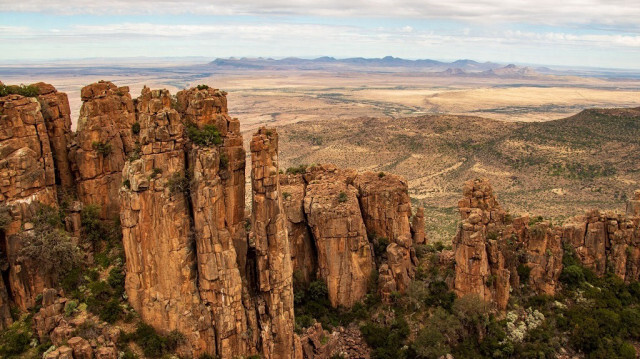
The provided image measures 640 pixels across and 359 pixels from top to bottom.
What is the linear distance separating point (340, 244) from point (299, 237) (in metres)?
4.11

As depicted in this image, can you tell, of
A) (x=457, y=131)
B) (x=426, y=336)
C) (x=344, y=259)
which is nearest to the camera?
(x=426, y=336)

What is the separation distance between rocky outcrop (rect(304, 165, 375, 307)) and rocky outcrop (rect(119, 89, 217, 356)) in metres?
14.7

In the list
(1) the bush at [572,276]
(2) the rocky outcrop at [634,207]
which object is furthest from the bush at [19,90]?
(2) the rocky outcrop at [634,207]

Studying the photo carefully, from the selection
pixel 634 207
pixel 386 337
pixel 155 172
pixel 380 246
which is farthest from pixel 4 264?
pixel 634 207

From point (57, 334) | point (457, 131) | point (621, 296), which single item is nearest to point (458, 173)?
point (457, 131)

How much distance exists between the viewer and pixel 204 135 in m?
34.8

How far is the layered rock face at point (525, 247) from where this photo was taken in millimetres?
44625

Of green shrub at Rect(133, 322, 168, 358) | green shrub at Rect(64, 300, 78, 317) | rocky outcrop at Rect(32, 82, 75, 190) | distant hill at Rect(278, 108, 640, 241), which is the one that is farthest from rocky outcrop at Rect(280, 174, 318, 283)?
distant hill at Rect(278, 108, 640, 241)

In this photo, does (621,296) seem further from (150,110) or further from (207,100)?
(150,110)

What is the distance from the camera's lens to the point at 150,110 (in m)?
33.6

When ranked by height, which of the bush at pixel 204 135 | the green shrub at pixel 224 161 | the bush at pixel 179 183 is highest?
the bush at pixel 204 135

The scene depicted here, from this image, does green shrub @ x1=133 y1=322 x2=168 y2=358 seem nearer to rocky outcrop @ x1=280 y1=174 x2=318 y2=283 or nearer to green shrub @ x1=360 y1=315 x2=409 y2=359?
rocky outcrop @ x1=280 y1=174 x2=318 y2=283

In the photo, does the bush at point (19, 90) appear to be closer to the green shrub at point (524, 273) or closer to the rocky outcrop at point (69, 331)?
the rocky outcrop at point (69, 331)

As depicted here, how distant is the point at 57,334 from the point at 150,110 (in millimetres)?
15187
